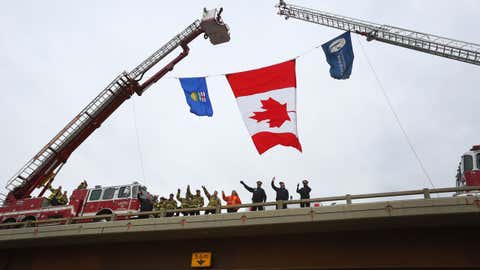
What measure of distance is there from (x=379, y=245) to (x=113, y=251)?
27.1 ft

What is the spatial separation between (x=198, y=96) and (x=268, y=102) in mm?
3278

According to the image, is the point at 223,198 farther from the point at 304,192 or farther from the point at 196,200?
the point at 304,192

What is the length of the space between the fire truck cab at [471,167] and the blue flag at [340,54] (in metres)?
6.52

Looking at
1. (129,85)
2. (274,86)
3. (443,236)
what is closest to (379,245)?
(443,236)

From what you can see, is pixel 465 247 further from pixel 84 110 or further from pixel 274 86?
pixel 84 110

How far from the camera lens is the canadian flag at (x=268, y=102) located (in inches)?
506

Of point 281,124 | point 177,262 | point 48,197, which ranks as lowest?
point 177,262

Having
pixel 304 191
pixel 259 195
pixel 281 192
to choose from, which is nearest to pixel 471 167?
pixel 304 191

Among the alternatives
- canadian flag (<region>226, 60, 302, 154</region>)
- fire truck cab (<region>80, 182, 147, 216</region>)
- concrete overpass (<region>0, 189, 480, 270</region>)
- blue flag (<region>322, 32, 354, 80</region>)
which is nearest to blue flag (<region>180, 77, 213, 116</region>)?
canadian flag (<region>226, 60, 302, 154</region>)

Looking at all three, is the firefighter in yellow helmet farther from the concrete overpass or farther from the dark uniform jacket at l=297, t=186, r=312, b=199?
the dark uniform jacket at l=297, t=186, r=312, b=199

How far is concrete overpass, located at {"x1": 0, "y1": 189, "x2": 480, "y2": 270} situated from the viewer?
8539 mm

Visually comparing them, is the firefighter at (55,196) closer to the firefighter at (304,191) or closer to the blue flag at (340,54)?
the firefighter at (304,191)

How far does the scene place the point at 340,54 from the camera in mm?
13914

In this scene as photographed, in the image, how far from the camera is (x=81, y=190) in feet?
60.9
